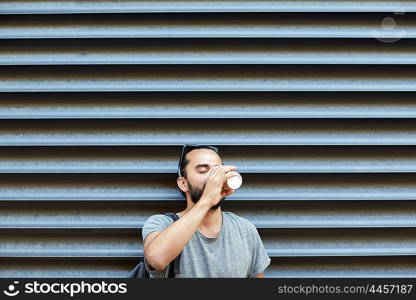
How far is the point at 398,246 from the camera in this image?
2.86m

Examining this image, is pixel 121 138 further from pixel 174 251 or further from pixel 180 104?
pixel 174 251

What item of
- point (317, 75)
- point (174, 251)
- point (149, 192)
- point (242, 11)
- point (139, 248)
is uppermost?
point (242, 11)

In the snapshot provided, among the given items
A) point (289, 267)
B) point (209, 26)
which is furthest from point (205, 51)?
point (289, 267)

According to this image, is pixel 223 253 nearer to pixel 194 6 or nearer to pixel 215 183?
pixel 215 183

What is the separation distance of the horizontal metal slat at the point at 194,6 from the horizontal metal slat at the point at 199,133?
731mm

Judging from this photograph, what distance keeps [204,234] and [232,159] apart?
0.55m

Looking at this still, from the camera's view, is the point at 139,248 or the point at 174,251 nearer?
the point at 174,251

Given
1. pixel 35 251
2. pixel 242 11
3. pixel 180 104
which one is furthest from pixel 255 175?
pixel 35 251

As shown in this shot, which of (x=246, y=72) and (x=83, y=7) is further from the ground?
(x=83, y=7)

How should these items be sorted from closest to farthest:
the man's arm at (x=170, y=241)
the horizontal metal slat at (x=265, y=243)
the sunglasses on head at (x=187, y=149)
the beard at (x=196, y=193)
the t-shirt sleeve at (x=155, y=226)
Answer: the man's arm at (x=170, y=241)
the t-shirt sleeve at (x=155, y=226)
the beard at (x=196, y=193)
the sunglasses on head at (x=187, y=149)
the horizontal metal slat at (x=265, y=243)

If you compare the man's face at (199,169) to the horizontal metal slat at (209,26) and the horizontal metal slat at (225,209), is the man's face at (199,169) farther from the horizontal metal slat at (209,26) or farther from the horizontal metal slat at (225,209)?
the horizontal metal slat at (209,26)

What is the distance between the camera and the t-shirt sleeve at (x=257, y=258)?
2.62 metres

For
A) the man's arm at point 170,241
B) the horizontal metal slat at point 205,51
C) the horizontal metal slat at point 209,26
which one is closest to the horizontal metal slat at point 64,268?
the man's arm at point 170,241

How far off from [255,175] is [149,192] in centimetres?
71
